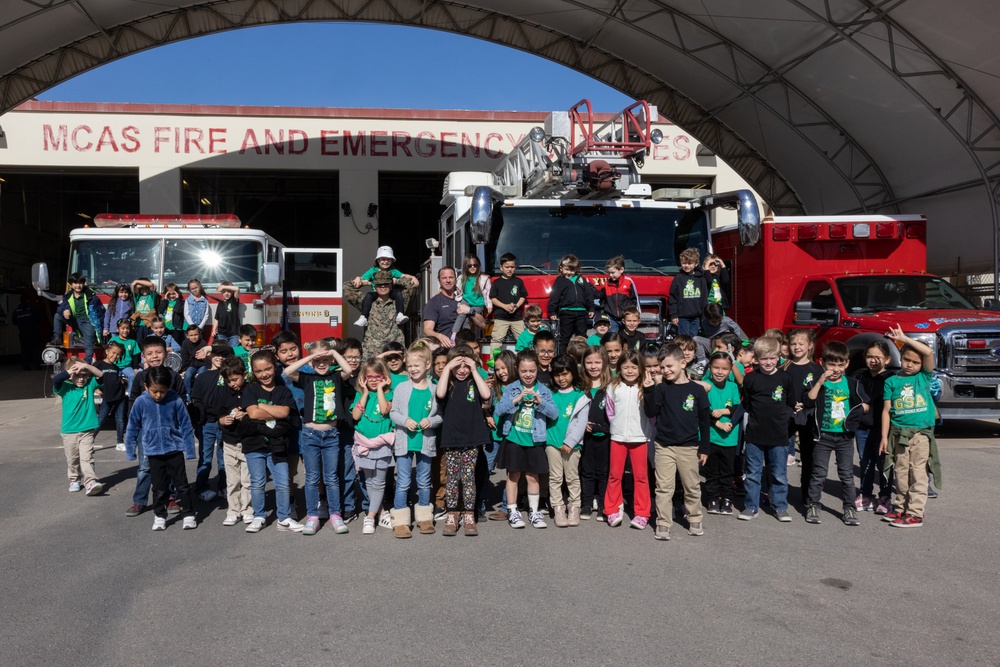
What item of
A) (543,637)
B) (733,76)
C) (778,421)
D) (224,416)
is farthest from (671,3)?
(543,637)

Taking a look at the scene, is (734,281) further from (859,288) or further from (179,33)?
(179,33)

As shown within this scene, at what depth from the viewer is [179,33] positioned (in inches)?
666

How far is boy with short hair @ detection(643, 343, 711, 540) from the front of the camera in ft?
19.7

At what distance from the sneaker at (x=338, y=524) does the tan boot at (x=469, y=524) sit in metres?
0.89

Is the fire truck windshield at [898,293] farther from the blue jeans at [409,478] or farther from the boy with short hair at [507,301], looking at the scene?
the blue jeans at [409,478]

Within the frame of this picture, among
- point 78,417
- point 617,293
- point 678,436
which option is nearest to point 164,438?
point 78,417

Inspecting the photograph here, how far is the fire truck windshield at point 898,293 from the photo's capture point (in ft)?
34.2

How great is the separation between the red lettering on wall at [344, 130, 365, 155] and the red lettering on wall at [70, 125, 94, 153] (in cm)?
681

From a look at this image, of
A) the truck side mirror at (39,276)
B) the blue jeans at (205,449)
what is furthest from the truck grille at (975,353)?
the truck side mirror at (39,276)

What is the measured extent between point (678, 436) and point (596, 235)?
3.89m

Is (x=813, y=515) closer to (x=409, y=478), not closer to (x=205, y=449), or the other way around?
(x=409, y=478)

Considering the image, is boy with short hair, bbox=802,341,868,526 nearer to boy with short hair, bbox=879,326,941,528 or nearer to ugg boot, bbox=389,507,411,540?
boy with short hair, bbox=879,326,941,528

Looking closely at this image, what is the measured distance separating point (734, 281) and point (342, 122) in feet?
45.8

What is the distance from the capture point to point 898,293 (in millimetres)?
10609
